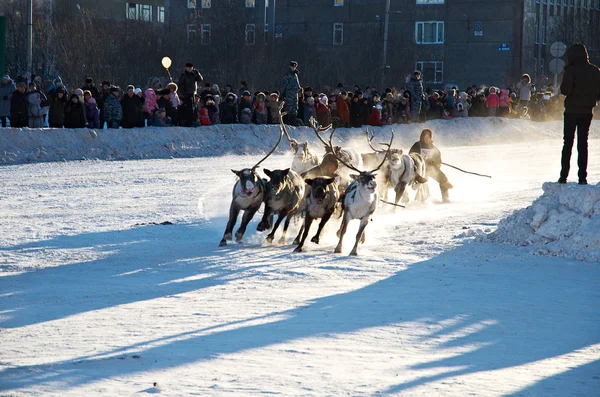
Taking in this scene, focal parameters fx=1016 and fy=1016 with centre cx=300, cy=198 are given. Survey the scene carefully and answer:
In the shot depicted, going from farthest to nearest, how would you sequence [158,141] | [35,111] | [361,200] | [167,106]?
[167,106]
[158,141]
[35,111]
[361,200]

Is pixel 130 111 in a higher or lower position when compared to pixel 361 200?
higher

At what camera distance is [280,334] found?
28.5 ft

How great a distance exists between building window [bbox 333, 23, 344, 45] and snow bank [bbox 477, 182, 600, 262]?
51.0m

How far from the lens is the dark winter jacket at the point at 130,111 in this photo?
2588 cm

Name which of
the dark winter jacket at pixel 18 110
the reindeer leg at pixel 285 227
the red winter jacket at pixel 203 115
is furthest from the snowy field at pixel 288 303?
the red winter jacket at pixel 203 115

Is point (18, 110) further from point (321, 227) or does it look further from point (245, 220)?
point (321, 227)

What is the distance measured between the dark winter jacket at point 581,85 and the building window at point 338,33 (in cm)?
5089

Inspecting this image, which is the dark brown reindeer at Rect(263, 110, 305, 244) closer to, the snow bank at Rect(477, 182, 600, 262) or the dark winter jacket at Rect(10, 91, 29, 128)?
the snow bank at Rect(477, 182, 600, 262)

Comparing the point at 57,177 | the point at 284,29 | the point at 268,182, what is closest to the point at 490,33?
the point at 284,29

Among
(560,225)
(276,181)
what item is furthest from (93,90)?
(560,225)

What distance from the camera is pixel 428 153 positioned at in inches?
749

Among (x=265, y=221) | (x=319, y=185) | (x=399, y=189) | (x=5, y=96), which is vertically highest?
(x=5, y=96)

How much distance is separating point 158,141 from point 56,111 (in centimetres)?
273

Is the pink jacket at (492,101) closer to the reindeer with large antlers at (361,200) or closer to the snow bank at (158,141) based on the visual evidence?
the snow bank at (158,141)
